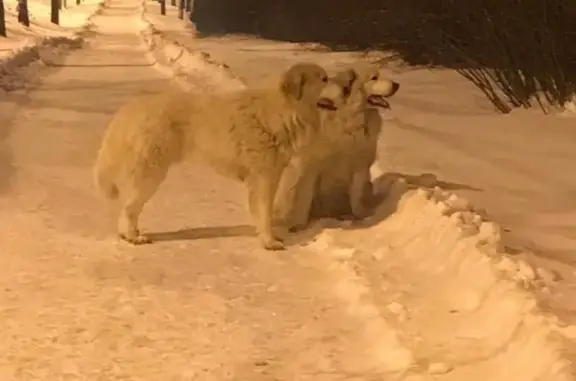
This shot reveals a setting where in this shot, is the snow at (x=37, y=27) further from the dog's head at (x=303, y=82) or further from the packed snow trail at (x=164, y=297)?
the dog's head at (x=303, y=82)

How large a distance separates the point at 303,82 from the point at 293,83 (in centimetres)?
6

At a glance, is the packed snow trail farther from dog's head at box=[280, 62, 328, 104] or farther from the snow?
the snow

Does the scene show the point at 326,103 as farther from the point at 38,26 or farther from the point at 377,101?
the point at 38,26

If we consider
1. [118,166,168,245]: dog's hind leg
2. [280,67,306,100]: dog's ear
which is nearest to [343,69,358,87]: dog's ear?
[280,67,306,100]: dog's ear

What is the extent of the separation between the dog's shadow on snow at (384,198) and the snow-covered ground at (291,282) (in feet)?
0.08

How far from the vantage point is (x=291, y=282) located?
4.33 metres

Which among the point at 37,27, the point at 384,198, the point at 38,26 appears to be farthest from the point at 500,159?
the point at 38,26

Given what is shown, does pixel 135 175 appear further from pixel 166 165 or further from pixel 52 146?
pixel 52 146

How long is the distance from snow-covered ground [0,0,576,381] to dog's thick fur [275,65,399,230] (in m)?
0.19

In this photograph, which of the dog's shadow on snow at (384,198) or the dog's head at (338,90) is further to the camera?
the dog's shadow on snow at (384,198)

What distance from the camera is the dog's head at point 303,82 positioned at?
4965 mm

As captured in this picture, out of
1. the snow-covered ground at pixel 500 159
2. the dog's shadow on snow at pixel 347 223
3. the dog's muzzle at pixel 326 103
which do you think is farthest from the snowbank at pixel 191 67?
the dog's muzzle at pixel 326 103

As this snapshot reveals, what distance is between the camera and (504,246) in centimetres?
419

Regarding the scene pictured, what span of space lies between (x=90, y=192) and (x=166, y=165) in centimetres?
142
